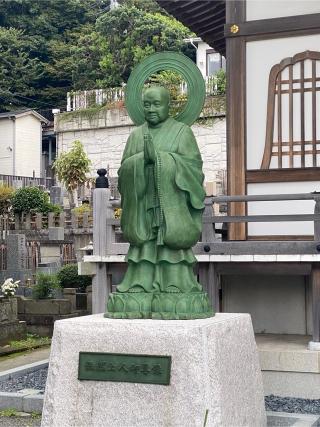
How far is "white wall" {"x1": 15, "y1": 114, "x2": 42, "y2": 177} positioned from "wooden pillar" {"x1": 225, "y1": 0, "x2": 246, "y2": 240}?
29.9 meters

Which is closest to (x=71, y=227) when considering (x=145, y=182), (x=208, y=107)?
(x=208, y=107)

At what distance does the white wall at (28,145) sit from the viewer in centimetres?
4134

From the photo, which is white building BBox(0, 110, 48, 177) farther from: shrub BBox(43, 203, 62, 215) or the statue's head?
the statue's head

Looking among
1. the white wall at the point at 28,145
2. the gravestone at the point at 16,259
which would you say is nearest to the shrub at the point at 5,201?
the gravestone at the point at 16,259

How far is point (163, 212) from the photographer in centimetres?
697

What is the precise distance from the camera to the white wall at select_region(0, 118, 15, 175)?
4081 centimetres

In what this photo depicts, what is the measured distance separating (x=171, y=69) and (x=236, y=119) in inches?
183

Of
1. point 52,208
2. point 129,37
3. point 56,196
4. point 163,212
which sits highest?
point 129,37

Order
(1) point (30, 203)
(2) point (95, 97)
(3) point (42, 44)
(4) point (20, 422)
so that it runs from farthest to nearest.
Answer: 1. (3) point (42, 44)
2. (2) point (95, 97)
3. (1) point (30, 203)
4. (4) point (20, 422)

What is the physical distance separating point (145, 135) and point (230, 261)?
14.0ft

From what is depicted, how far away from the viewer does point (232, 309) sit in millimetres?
12312

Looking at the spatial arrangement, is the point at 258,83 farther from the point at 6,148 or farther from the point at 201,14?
the point at 6,148

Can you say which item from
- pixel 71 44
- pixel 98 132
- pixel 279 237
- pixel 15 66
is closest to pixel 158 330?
pixel 279 237

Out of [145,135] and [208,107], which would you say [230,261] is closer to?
[145,135]
